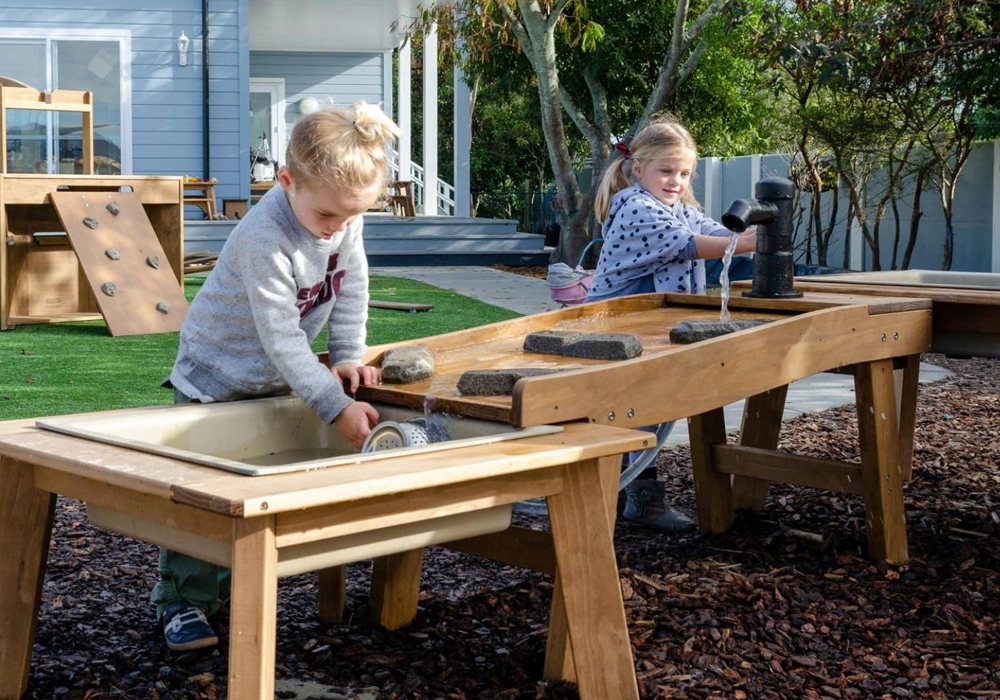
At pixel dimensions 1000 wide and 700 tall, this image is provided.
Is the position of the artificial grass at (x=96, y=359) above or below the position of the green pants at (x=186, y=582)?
above

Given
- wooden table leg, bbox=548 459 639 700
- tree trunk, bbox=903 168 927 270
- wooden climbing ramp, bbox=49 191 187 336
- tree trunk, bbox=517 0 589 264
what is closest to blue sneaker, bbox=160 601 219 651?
wooden table leg, bbox=548 459 639 700

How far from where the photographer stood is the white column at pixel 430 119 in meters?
18.1

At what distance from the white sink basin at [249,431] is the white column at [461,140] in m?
15.0

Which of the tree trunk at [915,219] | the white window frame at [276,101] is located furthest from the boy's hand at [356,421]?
the white window frame at [276,101]

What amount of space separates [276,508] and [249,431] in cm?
93

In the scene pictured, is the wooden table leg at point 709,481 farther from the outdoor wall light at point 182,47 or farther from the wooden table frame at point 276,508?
the outdoor wall light at point 182,47

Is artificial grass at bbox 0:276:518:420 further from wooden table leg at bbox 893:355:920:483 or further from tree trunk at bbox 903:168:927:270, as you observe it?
tree trunk at bbox 903:168:927:270

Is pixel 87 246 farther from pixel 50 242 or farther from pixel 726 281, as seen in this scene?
pixel 726 281

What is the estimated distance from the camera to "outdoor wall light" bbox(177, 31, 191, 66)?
1588 centimetres

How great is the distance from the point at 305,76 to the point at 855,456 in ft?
59.3

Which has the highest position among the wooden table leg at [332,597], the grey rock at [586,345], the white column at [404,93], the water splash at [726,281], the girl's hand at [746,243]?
the white column at [404,93]

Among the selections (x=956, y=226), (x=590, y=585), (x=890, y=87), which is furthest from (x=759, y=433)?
(x=956, y=226)

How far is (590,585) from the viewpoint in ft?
7.53

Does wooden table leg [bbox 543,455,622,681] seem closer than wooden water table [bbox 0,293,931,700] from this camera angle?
No
